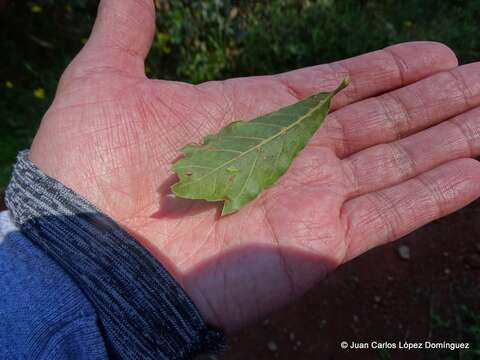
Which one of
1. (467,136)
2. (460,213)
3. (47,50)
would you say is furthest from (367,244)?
(47,50)

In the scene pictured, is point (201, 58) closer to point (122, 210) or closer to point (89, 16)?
point (89, 16)

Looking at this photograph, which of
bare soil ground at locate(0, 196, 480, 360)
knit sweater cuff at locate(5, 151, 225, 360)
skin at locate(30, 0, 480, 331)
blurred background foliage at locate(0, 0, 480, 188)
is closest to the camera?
knit sweater cuff at locate(5, 151, 225, 360)

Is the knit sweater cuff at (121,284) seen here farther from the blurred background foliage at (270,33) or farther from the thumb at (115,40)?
the blurred background foliage at (270,33)

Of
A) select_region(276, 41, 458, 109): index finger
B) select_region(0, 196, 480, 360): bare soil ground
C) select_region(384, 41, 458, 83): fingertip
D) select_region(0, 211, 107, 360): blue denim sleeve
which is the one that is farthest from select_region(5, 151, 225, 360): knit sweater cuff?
select_region(384, 41, 458, 83): fingertip

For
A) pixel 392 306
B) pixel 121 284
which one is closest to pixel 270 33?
pixel 392 306

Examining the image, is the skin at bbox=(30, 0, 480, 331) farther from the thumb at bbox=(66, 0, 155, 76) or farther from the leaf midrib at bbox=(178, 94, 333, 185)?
the leaf midrib at bbox=(178, 94, 333, 185)
